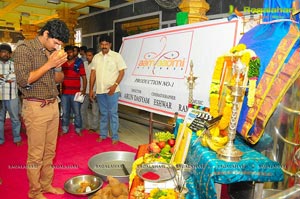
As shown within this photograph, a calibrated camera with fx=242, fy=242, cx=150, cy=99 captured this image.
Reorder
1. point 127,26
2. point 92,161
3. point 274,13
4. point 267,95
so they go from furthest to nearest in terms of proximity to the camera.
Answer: point 127,26 < point 92,161 < point 274,13 < point 267,95

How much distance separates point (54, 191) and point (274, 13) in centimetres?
248

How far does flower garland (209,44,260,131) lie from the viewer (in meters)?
1.36

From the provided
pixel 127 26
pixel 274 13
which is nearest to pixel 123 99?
pixel 274 13

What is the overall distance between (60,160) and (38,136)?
4.30 feet

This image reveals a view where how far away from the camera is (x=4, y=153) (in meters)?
3.44

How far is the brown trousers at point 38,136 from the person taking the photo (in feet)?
6.85

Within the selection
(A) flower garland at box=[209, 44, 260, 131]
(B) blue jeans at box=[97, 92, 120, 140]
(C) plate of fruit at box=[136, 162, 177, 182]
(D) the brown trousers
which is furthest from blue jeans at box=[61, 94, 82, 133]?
(A) flower garland at box=[209, 44, 260, 131]

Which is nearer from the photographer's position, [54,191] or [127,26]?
[54,191]

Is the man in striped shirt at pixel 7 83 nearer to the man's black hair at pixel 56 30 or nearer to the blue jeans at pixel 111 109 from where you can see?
the blue jeans at pixel 111 109

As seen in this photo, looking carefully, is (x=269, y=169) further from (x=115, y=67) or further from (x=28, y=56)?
(x=115, y=67)

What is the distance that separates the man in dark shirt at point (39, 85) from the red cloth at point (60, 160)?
396 mm

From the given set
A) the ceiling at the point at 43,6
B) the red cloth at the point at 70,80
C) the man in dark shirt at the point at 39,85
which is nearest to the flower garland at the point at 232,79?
the man in dark shirt at the point at 39,85

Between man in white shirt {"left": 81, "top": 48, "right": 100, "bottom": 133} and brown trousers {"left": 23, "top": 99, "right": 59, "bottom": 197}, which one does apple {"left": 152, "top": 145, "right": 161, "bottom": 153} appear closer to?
brown trousers {"left": 23, "top": 99, "right": 59, "bottom": 197}

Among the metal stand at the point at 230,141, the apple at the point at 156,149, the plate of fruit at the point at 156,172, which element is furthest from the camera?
the apple at the point at 156,149
